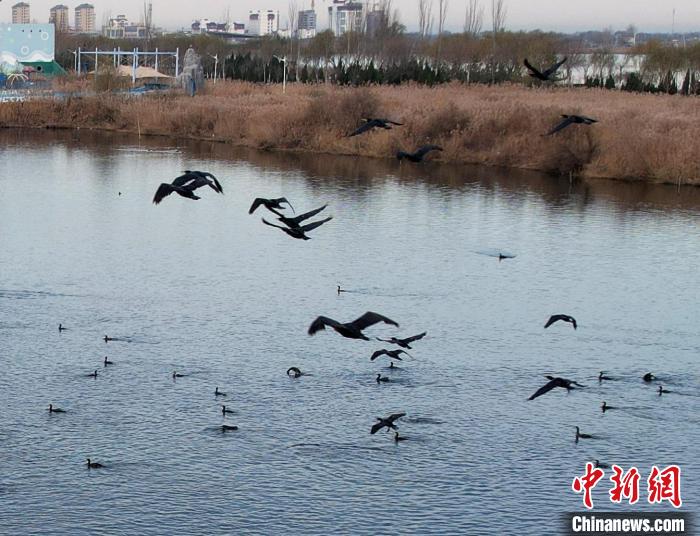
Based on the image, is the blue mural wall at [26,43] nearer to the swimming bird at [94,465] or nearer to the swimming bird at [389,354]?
the swimming bird at [389,354]

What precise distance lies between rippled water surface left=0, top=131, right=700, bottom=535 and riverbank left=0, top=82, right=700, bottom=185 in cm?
512

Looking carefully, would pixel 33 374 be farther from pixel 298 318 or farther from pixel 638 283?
pixel 638 283

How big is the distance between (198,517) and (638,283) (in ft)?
37.7

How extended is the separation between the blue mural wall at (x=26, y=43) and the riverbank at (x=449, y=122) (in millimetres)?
19647

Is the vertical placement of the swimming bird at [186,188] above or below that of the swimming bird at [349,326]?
above

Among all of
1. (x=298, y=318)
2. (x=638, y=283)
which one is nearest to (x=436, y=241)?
(x=638, y=283)

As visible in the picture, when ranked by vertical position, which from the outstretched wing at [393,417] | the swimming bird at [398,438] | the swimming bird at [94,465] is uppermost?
the outstretched wing at [393,417]

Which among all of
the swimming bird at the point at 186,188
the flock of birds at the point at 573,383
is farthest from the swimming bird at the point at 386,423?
the swimming bird at the point at 186,188

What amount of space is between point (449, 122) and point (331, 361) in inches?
881

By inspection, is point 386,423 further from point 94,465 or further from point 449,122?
point 449,122

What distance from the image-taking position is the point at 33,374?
53.5ft

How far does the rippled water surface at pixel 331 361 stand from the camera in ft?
42.8

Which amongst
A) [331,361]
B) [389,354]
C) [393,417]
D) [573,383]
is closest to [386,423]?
[393,417]

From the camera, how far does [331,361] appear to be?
17188mm
